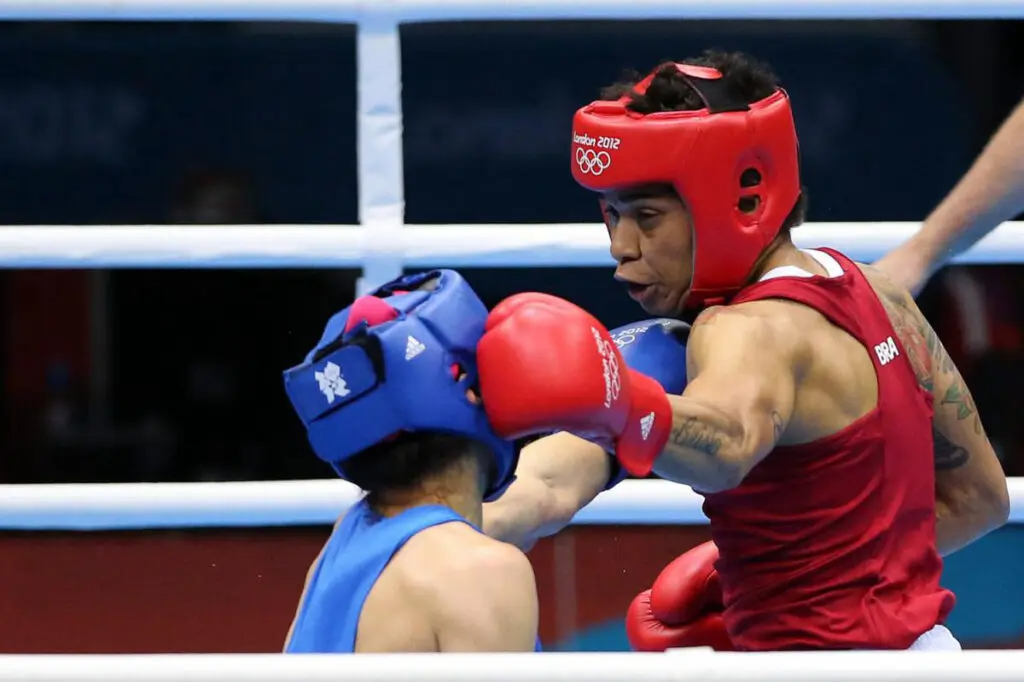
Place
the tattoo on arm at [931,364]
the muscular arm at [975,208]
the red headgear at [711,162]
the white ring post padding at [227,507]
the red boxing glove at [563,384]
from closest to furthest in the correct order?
the red boxing glove at [563,384], the red headgear at [711,162], the tattoo on arm at [931,364], the muscular arm at [975,208], the white ring post padding at [227,507]

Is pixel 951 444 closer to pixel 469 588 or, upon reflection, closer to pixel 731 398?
pixel 731 398

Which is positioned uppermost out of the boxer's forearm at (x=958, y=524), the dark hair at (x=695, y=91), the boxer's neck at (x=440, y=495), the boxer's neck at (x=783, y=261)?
the dark hair at (x=695, y=91)

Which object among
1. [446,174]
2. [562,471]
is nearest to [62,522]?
[562,471]

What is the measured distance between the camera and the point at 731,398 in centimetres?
175

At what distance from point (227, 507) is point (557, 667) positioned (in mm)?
1466

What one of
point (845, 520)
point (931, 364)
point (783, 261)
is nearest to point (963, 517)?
point (931, 364)

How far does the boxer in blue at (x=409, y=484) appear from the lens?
1614 millimetres

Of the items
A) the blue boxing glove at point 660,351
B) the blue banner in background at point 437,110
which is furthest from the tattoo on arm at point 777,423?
the blue banner in background at point 437,110

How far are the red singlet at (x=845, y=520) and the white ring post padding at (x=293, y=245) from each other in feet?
2.14

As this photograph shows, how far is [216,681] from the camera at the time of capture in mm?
1152

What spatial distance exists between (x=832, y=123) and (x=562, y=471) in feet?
8.05

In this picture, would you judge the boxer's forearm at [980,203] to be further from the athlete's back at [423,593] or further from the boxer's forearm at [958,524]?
the athlete's back at [423,593]

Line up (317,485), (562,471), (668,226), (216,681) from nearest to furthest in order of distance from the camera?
(216,681) < (668,226) < (562,471) < (317,485)

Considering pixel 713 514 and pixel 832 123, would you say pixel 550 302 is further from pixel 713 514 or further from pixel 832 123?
pixel 832 123
